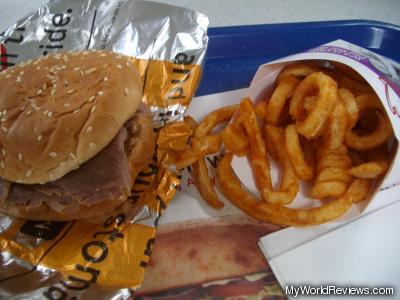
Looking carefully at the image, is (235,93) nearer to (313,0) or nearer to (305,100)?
(305,100)

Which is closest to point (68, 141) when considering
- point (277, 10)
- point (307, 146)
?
point (307, 146)

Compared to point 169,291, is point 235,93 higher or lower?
higher

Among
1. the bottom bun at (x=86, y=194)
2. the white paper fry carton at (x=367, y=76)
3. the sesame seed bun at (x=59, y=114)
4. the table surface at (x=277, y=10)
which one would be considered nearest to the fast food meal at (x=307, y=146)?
the white paper fry carton at (x=367, y=76)

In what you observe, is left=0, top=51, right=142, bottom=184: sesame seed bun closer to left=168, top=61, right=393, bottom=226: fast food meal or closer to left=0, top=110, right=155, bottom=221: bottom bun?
left=0, top=110, right=155, bottom=221: bottom bun

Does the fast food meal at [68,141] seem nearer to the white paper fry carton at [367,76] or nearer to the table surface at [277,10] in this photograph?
the white paper fry carton at [367,76]

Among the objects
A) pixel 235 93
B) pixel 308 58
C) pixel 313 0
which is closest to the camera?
pixel 308 58

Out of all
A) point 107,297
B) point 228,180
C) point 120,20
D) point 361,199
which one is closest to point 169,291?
point 107,297

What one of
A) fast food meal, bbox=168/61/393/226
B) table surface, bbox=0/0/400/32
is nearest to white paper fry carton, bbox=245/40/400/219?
fast food meal, bbox=168/61/393/226
